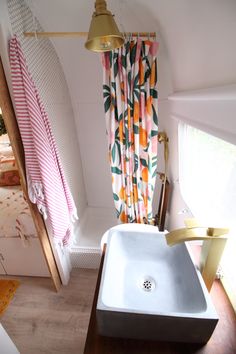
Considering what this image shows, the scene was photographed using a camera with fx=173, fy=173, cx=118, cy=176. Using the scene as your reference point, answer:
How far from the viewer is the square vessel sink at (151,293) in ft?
1.92

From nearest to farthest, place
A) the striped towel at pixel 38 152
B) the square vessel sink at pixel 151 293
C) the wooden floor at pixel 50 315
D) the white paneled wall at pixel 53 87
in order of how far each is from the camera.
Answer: the square vessel sink at pixel 151 293, the striped towel at pixel 38 152, the white paneled wall at pixel 53 87, the wooden floor at pixel 50 315

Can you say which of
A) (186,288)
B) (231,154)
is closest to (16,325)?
(186,288)

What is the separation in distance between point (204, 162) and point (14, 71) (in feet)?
4.14

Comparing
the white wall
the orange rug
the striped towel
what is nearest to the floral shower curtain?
the white wall

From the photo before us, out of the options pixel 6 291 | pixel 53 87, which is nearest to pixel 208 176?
pixel 53 87

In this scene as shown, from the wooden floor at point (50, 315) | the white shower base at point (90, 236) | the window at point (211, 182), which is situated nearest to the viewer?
the window at point (211, 182)

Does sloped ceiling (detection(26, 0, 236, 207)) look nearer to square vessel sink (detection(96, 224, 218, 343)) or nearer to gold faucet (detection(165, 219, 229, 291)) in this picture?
gold faucet (detection(165, 219, 229, 291))

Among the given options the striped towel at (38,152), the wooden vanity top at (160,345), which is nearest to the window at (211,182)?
the wooden vanity top at (160,345)

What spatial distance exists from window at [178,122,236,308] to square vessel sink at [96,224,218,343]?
200 millimetres

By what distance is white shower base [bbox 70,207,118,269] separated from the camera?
1.85m

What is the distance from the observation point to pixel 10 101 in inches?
43.4

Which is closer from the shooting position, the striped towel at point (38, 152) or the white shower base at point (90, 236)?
the striped towel at point (38, 152)

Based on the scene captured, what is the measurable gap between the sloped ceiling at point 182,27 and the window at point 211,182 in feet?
1.02

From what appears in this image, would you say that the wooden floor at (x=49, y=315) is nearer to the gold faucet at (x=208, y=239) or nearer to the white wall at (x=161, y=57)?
the white wall at (x=161, y=57)
